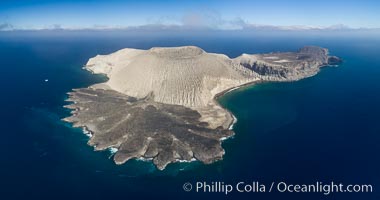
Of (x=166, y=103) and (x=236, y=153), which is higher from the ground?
(x=166, y=103)

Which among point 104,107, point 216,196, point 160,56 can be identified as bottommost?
point 216,196

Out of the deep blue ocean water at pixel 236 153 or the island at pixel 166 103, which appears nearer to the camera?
the deep blue ocean water at pixel 236 153

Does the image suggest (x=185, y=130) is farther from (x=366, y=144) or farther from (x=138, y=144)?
(x=366, y=144)

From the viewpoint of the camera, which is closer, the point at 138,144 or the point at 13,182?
the point at 13,182

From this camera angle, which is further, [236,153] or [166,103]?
[166,103]

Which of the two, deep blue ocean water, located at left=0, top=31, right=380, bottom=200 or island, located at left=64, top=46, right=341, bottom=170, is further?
island, located at left=64, top=46, right=341, bottom=170

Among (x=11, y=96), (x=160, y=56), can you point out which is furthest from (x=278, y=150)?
(x=11, y=96)

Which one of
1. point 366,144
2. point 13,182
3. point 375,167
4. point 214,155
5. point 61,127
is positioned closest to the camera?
point 13,182

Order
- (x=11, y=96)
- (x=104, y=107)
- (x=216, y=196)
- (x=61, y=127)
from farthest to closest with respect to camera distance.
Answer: (x=11, y=96), (x=104, y=107), (x=61, y=127), (x=216, y=196)
